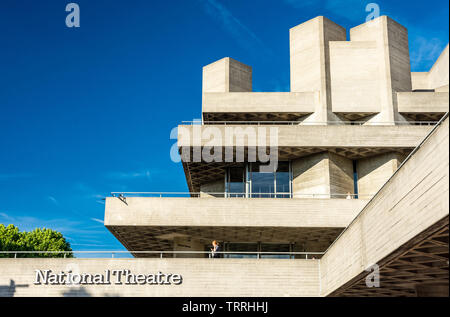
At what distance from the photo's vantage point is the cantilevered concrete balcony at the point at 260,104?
3247 cm

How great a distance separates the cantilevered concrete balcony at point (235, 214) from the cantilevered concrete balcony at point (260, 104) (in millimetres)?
7706

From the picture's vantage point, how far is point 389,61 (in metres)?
31.9

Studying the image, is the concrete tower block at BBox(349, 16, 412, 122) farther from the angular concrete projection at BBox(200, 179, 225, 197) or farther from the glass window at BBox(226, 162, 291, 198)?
the angular concrete projection at BBox(200, 179, 225, 197)

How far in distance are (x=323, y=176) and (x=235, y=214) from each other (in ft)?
20.1

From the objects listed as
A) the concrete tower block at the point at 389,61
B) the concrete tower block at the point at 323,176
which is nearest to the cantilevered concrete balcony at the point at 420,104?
the concrete tower block at the point at 389,61

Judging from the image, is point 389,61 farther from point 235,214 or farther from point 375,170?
point 235,214

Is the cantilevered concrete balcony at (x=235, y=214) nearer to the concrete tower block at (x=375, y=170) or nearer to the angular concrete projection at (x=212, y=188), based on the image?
the concrete tower block at (x=375, y=170)

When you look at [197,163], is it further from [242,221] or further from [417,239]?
[417,239]

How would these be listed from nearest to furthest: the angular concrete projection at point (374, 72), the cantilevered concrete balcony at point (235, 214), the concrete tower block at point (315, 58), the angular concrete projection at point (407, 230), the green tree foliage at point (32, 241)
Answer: the angular concrete projection at point (407, 230) → the cantilevered concrete balcony at point (235, 214) → the angular concrete projection at point (374, 72) → the concrete tower block at point (315, 58) → the green tree foliage at point (32, 241)

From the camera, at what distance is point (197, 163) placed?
31.8 meters
